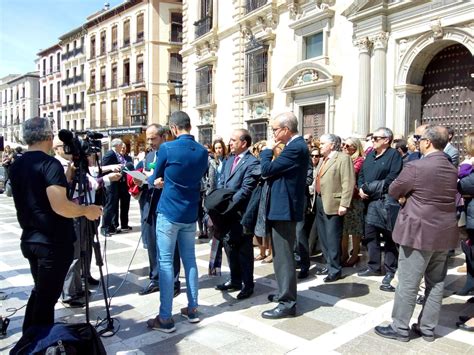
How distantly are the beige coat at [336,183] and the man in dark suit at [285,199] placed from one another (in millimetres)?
1220

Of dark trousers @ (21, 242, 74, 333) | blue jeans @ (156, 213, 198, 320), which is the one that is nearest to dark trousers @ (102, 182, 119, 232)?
blue jeans @ (156, 213, 198, 320)

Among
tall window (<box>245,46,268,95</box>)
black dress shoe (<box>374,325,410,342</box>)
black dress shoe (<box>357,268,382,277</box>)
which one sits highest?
tall window (<box>245,46,268,95</box>)

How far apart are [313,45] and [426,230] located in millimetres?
12087

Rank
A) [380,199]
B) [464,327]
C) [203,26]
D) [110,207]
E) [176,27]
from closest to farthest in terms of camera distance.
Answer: [464,327]
[380,199]
[110,207]
[203,26]
[176,27]

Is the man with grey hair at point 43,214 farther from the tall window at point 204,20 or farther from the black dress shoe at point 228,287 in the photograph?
the tall window at point 204,20

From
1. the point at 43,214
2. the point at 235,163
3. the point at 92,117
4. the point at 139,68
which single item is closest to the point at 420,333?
the point at 235,163

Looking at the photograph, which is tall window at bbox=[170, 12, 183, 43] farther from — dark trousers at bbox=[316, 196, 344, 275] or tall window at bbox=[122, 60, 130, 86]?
dark trousers at bbox=[316, 196, 344, 275]

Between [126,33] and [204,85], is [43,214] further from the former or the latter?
[126,33]

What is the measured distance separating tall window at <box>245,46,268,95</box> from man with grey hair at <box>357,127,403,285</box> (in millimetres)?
11875

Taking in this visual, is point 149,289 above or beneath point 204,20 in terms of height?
beneath

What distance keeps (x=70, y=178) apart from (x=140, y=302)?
1497mm

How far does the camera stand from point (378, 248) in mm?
5410

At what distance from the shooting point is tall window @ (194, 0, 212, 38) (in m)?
20.2

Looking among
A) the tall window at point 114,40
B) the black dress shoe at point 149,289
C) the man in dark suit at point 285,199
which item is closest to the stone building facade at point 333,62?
the man in dark suit at point 285,199
